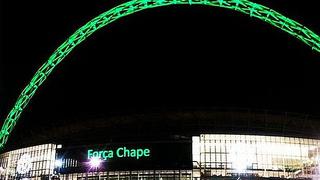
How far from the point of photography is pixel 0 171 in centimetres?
8044

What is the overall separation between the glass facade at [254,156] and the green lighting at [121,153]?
7.51 metres

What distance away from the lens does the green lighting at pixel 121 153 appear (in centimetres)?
6197

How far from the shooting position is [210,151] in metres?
62.6

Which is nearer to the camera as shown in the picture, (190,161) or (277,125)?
(190,161)

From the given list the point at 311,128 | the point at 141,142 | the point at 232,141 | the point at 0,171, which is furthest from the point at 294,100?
the point at 0,171

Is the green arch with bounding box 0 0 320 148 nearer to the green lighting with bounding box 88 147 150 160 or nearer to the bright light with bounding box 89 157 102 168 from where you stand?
the bright light with bounding box 89 157 102 168

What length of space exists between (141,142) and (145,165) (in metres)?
3.43

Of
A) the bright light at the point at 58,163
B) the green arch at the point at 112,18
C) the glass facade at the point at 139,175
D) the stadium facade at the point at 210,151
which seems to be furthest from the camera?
the bright light at the point at 58,163

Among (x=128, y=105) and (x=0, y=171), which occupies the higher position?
(x=128, y=105)

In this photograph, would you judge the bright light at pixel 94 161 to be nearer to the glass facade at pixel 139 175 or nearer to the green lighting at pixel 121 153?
the green lighting at pixel 121 153

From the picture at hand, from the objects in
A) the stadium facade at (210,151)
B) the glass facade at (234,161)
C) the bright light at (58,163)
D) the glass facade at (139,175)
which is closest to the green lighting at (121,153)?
the stadium facade at (210,151)

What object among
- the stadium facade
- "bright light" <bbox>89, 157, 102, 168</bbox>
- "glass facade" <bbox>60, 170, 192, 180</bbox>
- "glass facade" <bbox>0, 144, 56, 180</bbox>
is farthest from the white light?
"bright light" <bbox>89, 157, 102, 168</bbox>

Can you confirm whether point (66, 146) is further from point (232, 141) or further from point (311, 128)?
point (311, 128)

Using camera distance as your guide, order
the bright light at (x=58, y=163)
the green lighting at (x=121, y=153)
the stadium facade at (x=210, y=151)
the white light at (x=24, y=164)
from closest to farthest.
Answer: the stadium facade at (x=210, y=151), the green lighting at (x=121, y=153), the bright light at (x=58, y=163), the white light at (x=24, y=164)
